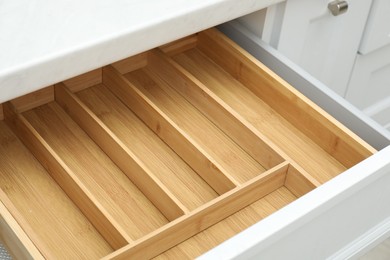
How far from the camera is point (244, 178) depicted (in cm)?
99

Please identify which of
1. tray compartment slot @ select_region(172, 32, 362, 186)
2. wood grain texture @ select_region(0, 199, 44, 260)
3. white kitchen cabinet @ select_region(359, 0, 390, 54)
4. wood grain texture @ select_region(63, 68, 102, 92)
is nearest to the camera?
wood grain texture @ select_region(0, 199, 44, 260)

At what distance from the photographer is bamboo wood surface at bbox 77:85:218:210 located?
98cm

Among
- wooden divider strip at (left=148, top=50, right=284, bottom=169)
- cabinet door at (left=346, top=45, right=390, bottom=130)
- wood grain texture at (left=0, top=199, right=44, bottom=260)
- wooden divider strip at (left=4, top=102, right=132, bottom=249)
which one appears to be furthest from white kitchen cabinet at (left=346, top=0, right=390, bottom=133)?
wood grain texture at (left=0, top=199, right=44, bottom=260)

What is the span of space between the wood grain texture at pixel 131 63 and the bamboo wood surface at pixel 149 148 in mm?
46

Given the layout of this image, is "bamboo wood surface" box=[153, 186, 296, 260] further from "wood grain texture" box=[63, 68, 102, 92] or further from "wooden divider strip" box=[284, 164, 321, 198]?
"wood grain texture" box=[63, 68, 102, 92]

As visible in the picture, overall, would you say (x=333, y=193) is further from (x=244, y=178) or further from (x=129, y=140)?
(x=129, y=140)

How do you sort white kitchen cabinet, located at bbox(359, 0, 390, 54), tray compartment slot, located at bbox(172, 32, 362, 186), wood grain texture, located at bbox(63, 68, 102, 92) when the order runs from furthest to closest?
white kitchen cabinet, located at bbox(359, 0, 390, 54)
wood grain texture, located at bbox(63, 68, 102, 92)
tray compartment slot, located at bbox(172, 32, 362, 186)

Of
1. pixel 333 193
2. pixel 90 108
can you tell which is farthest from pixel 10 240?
pixel 333 193

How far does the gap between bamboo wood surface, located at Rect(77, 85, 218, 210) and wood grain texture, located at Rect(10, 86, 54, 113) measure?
2.0 inches

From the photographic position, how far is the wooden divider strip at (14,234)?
78 cm

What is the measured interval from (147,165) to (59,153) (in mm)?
132

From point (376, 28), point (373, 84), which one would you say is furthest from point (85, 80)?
point (373, 84)

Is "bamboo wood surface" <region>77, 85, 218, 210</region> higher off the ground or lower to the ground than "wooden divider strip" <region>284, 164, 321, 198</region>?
lower

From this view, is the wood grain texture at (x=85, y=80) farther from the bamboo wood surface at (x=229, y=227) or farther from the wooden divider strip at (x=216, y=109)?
the bamboo wood surface at (x=229, y=227)
